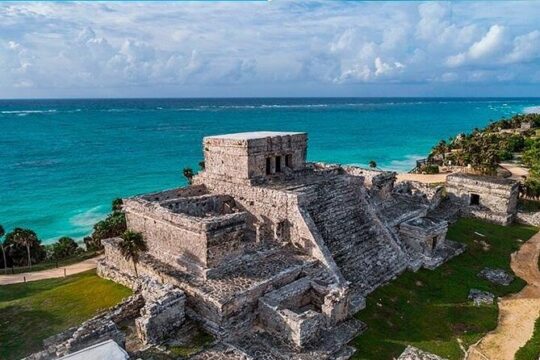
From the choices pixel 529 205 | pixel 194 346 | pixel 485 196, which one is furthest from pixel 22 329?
pixel 529 205

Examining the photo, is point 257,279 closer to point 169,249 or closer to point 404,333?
point 169,249

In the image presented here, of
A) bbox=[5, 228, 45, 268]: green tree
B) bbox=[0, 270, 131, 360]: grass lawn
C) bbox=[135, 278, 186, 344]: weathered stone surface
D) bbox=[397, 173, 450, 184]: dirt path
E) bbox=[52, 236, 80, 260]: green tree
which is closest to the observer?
bbox=[135, 278, 186, 344]: weathered stone surface

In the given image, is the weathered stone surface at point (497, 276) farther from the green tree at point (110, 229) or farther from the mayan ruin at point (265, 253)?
the green tree at point (110, 229)

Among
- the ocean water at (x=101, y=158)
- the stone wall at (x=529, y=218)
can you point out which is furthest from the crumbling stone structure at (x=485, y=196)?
the ocean water at (x=101, y=158)

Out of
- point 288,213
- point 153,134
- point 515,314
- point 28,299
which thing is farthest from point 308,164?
point 153,134

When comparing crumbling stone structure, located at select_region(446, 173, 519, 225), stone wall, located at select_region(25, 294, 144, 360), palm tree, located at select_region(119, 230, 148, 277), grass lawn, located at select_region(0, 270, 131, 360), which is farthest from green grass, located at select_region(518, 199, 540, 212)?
stone wall, located at select_region(25, 294, 144, 360)

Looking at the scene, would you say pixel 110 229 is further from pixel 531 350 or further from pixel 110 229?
pixel 531 350

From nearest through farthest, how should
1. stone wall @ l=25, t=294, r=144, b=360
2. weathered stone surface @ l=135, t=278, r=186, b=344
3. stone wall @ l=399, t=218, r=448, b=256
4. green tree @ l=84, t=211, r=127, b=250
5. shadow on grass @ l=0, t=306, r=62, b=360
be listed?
stone wall @ l=25, t=294, r=144, b=360, weathered stone surface @ l=135, t=278, r=186, b=344, shadow on grass @ l=0, t=306, r=62, b=360, stone wall @ l=399, t=218, r=448, b=256, green tree @ l=84, t=211, r=127, b=250

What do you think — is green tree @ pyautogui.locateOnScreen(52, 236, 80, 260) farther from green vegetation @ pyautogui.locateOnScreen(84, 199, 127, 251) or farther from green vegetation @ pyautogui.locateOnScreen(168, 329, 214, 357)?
green vegetation @ pyautogui.locateOnScreen(168, 329, 214, 357)
